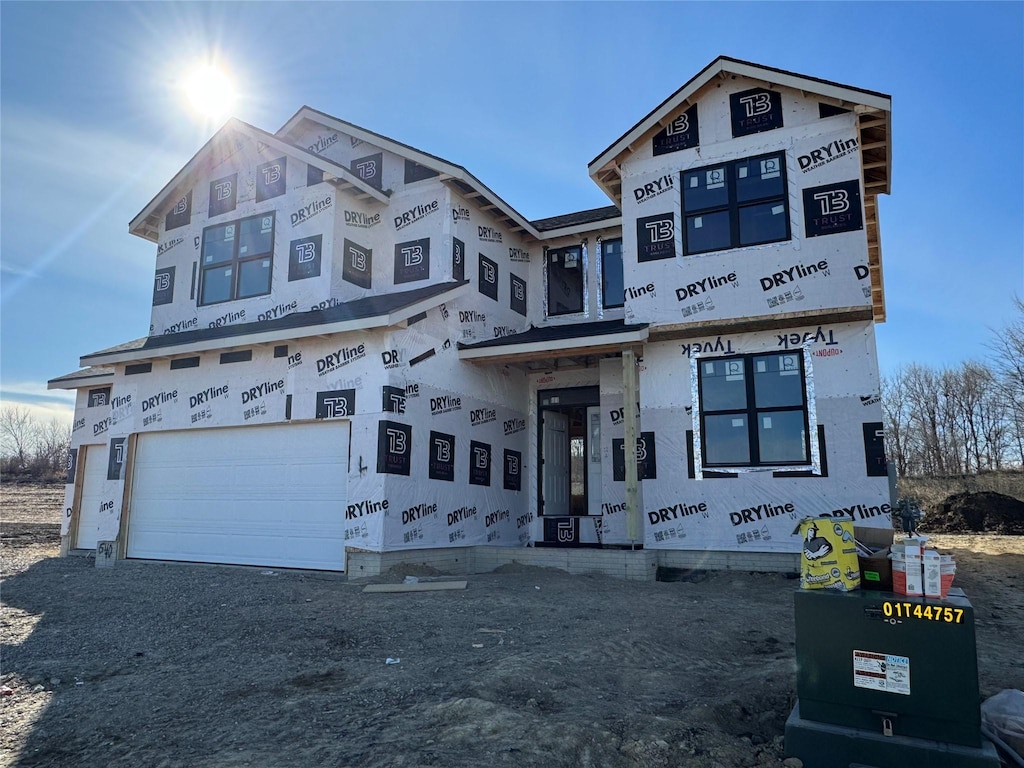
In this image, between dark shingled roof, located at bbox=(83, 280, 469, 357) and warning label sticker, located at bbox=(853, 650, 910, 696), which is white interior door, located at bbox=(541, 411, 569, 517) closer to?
dark shingled roof, located at bbox=(83, 280, 469, 357)

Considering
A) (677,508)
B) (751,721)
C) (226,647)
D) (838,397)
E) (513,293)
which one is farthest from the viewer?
(513,293)

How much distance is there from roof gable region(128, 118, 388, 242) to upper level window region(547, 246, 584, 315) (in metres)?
3.96

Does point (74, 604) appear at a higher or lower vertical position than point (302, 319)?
lower

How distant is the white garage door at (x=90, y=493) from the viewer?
15.3m

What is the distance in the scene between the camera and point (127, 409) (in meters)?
13.2

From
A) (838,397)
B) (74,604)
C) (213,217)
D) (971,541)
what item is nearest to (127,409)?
(213,217)

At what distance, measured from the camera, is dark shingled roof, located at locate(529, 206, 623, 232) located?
46.6 ft

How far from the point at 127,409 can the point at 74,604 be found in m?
5.80

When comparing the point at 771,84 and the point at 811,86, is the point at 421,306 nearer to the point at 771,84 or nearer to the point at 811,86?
the point at 771,84

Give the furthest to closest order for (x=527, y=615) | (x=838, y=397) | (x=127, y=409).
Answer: (x=127, y=409) < (x=838, y=397) < (x=527, y=615)

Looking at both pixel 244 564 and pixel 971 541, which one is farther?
pixel 971 541

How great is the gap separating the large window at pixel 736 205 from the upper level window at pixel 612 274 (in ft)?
8.45

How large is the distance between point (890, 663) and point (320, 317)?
9.59m

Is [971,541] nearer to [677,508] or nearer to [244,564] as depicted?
[677,508]
